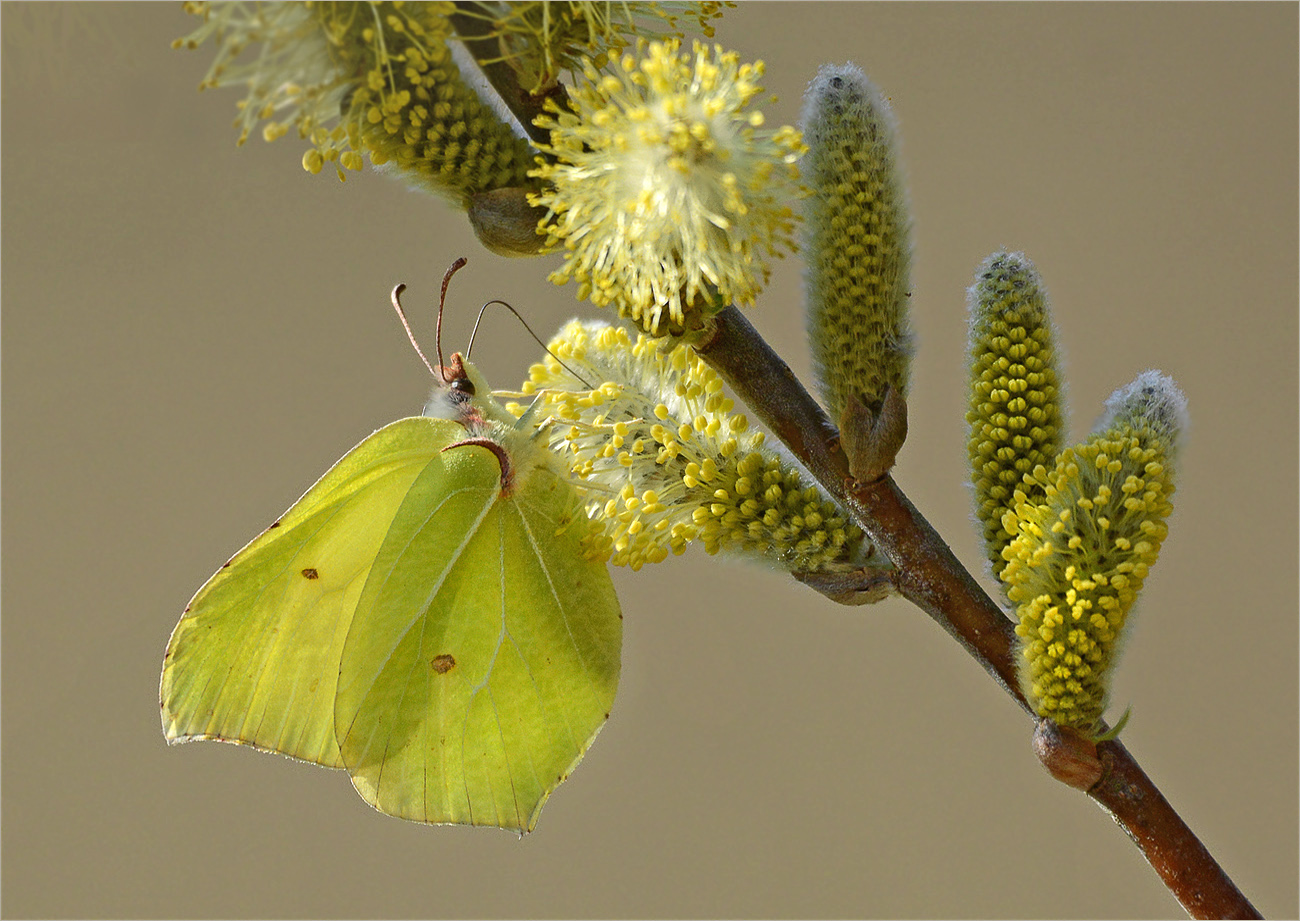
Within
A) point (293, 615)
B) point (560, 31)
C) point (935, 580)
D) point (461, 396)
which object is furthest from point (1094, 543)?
point (293, 615)

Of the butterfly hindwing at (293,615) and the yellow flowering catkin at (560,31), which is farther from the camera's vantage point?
the butterfly hindwing at (293,615)

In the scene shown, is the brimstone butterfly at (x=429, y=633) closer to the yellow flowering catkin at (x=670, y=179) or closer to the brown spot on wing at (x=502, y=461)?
the brown spot on wing at (x=502, y=461)

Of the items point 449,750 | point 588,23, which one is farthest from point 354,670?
point 588,23

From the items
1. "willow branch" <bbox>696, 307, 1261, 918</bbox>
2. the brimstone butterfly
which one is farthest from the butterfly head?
"willow branch" <bbox>696, 307, 1261, 918</bbox>

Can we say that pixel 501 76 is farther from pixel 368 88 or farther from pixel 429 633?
pixel 429 633

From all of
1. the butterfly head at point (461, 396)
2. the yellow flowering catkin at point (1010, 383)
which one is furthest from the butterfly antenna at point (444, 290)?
the yellow flowering catkin at point (1010, 383)

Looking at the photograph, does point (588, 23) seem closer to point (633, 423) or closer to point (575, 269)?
point (575, 269)

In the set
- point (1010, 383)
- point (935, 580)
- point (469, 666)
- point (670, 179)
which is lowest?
point (469, 666)

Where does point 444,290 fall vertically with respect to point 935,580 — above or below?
above
